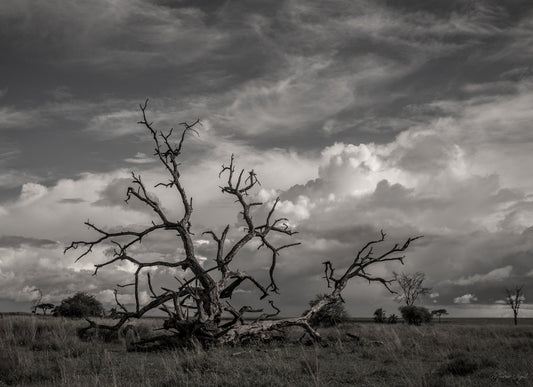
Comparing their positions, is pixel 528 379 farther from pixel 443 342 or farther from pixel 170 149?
pixel 170 149

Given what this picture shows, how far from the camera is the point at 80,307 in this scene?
38.9 metres

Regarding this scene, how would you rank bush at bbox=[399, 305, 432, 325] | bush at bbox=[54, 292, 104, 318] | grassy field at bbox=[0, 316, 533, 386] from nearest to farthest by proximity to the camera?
grassy field at bbox=[0, 316, 533, 386] → bush at bbox=[54, 292, 104, 318] → bush at bbox=[399, 305, 432, 325]

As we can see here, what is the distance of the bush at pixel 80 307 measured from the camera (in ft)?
128

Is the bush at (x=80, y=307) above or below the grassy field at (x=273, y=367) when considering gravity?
above

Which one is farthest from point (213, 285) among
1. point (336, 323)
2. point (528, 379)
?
point (336, 323)

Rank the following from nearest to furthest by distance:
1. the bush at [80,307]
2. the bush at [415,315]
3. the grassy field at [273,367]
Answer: the grassy field at [273,367]
the bush at [80,307]
the bush at [415,315]

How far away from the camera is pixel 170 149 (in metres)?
17.3

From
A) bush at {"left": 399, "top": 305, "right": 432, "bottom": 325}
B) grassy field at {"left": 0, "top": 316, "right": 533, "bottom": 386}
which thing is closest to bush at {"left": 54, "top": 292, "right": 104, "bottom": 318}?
grassy field at {"left": 0, "top": 316, "right": 533, "bottom": 386}

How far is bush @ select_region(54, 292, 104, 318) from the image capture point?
128 feet

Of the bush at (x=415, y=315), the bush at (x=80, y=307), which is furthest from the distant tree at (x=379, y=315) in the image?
A: the bush at (x=80, y=307)

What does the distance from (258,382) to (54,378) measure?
4190 millimetres

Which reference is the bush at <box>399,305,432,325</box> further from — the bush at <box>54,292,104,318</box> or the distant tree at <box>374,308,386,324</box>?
the bush at <box>54,292,104,318</box>

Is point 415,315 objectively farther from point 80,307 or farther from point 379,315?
point 80,307

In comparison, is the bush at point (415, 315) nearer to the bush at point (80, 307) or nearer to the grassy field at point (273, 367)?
the bush at point (80, 307)
